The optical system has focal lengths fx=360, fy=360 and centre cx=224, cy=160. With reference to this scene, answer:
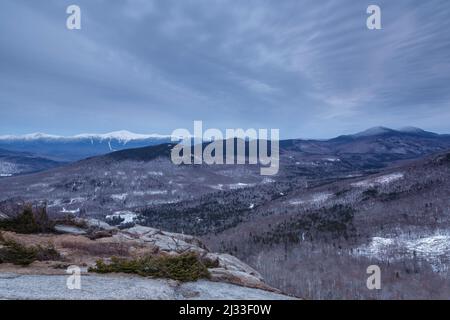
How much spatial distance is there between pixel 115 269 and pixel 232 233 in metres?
175

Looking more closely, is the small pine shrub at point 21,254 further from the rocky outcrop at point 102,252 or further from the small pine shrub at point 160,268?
the small pine shrub at point 160,268

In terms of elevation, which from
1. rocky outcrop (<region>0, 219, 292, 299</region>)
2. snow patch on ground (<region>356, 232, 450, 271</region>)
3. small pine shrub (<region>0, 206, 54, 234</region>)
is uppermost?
small pine shrub (<region>0, 206, 54, 234</region>)

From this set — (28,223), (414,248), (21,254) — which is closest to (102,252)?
(21,254)

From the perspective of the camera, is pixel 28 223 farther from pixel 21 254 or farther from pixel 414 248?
pixel 414 248

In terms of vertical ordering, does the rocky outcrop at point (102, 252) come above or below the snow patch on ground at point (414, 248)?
above

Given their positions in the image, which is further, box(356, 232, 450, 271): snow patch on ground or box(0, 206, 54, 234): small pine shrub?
box(356, 232, 450, 271): snow patch on ground

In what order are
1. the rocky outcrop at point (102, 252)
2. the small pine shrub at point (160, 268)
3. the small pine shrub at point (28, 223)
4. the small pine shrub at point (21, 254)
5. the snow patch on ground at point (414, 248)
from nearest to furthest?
the small pine shrub at point (160, 268)
the small pine shrub at point (21, 254)
the rocky outcrop at point (102, 252)
the small pine shrub at point (28, 223)
the snow patch on ground at point (414, 248)

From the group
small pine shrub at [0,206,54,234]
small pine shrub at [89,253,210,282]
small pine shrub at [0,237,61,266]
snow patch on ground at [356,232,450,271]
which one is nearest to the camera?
small pine shrub at [89,253,210,282]

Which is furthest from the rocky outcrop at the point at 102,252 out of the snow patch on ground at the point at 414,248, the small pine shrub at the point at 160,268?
the snow patch on ground at the point at 414,248

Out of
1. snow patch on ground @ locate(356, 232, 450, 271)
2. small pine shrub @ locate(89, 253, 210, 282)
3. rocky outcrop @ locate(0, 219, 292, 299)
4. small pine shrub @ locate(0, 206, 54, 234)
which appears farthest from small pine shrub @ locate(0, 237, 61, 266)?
snow patch on ground @ locate(356, 232, 450, 271)

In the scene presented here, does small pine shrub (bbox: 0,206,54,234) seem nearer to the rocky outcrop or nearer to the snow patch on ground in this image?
the rocky outcrop

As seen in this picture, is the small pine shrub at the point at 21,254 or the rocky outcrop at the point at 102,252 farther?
the rocky outcrop at the point at 102,252
